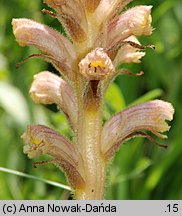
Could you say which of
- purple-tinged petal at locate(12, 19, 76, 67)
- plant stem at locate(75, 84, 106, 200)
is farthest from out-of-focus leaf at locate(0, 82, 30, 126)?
plant stem at locate(75, 84, 106, 200)

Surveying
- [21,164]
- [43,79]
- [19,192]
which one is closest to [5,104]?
[21,164]

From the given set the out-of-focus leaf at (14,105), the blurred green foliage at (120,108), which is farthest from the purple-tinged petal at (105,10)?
the out-of-focus leaf at (14,105)

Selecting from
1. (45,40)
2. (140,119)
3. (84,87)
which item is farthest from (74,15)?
(140,119)

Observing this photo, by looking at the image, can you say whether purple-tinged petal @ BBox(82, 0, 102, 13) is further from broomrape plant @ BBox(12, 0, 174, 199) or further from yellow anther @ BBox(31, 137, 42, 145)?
yellow anther @ BBox(31, 137, 42, 145)

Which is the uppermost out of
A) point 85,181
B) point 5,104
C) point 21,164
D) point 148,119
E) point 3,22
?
point 3,22

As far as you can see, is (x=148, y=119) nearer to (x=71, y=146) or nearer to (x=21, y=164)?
(x=71, y=146)

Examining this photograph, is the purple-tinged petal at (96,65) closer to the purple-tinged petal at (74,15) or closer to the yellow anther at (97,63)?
the yellow anther at (97,63)

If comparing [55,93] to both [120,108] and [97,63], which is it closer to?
[97,63]
